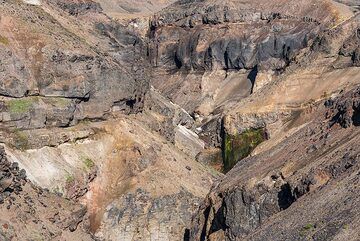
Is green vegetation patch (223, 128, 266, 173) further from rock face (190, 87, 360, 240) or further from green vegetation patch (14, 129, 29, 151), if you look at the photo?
green vegetation patch (14, 129, 29, 151)

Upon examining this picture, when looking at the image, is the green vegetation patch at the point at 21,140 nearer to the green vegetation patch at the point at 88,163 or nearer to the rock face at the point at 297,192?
the green vegetation patch at the point at 88,163

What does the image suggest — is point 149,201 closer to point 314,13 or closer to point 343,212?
point 343,212

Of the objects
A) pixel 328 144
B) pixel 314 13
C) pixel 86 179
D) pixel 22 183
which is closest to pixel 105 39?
pixel 86 179

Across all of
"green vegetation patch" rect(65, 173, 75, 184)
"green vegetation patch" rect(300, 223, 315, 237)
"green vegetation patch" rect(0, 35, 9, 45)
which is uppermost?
"green vegetation patch" rect(300, 223, 315, 237)

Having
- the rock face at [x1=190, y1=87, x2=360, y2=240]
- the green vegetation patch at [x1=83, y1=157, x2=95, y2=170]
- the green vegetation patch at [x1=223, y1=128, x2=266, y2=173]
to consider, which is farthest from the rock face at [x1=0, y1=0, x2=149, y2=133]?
the rock face at [x1=190, y1=87, x2=360, y2=240]

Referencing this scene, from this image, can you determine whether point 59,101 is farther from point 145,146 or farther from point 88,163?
point 145,146

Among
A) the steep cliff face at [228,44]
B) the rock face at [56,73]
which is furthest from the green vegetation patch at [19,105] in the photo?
the steep cliff face at [228,44]

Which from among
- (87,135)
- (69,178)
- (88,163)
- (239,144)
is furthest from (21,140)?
(239,144)
